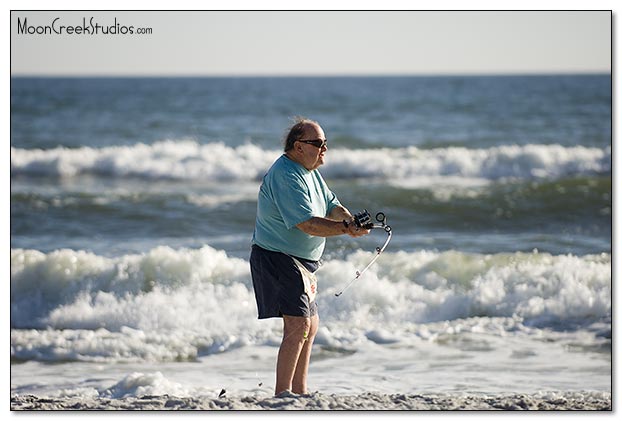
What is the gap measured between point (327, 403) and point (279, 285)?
657mm

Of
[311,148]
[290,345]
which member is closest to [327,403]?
[290,345]

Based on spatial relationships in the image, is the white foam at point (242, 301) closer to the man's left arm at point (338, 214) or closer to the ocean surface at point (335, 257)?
the ocean surface at point (335, 257)

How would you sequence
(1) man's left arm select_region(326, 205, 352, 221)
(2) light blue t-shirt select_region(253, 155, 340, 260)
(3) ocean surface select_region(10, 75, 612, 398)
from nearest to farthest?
1. (2) light blue t-shirt select_region(253, 155, 340, 260)
2. (1) man's left arm select_region(326, 205, 352, 221)
3. (3) ocean surface select_region(10, 75, 612, 398)

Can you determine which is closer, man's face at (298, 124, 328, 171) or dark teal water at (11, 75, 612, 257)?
man's face at (298, 124, 328, 171)

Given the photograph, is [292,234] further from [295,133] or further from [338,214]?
[295,133]

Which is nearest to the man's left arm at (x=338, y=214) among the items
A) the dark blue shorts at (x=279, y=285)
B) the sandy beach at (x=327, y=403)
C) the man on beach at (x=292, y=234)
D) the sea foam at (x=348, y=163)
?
the man on beach at (x=292, y=234)

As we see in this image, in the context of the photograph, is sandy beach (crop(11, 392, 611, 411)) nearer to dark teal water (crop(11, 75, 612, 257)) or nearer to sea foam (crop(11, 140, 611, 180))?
dark teal water (crop(11, 75, 612, 257))

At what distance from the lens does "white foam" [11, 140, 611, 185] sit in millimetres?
11820

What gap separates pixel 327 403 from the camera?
12.8 ft

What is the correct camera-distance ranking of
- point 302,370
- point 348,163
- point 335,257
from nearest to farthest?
point 302,370, point 335,257, point 348,163

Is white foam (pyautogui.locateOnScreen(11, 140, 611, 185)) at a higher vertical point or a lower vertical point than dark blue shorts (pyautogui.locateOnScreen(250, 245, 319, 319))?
higher

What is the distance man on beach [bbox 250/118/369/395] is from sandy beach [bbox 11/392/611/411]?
29 cm

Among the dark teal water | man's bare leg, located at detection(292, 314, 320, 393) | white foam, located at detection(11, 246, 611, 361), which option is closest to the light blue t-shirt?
man's bare leg, located at detection(292, 314, 320, 393)

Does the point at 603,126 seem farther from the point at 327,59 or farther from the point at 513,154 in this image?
the point at 327,59
